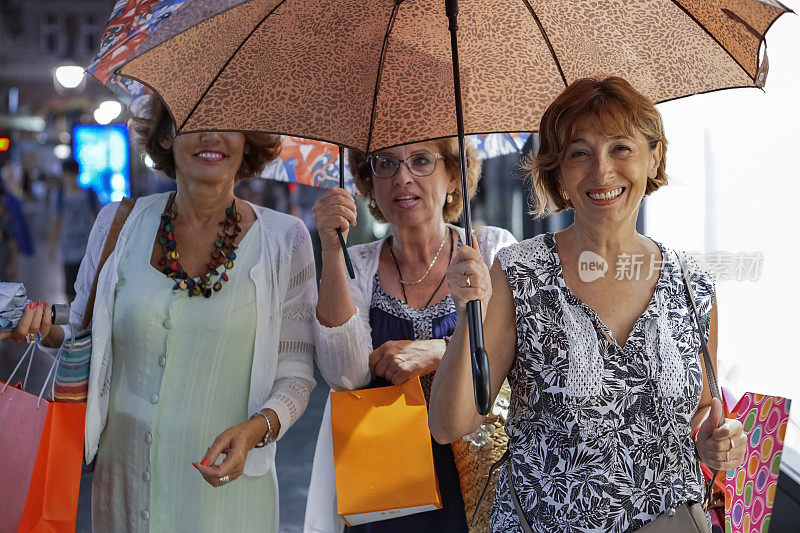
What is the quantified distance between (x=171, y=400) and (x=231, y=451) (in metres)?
0.25

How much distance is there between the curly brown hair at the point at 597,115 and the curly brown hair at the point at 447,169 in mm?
689

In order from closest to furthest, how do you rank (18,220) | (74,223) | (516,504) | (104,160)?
1. (516,504)
2. (74,223)
3. (104,160)
4. (18,220)

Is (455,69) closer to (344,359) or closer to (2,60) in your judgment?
(344,359)

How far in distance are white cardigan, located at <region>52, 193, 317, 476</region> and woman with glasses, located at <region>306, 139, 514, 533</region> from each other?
0.13m

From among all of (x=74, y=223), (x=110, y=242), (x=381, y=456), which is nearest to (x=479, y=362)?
(x=381, y=456)

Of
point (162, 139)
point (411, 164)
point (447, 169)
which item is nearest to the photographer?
point (162, 139)

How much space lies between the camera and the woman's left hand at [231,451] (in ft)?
6.29

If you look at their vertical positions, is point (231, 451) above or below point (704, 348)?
below

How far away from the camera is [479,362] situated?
→ 153 centimetres

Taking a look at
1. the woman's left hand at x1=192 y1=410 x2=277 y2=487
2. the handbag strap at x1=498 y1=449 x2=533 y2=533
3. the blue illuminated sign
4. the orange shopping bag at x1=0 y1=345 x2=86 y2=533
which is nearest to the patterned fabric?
the handbag strap at x1=498 y1=449 x2=533 y2=533

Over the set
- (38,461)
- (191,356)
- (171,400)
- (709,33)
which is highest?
(709,33)

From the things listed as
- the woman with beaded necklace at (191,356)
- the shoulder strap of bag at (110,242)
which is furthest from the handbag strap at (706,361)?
the shoulder strap of bag at (110,242)

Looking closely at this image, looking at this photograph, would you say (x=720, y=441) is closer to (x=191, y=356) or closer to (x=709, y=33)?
(x=709, y=33)

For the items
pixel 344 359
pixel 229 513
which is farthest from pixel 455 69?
pixel 229 513
